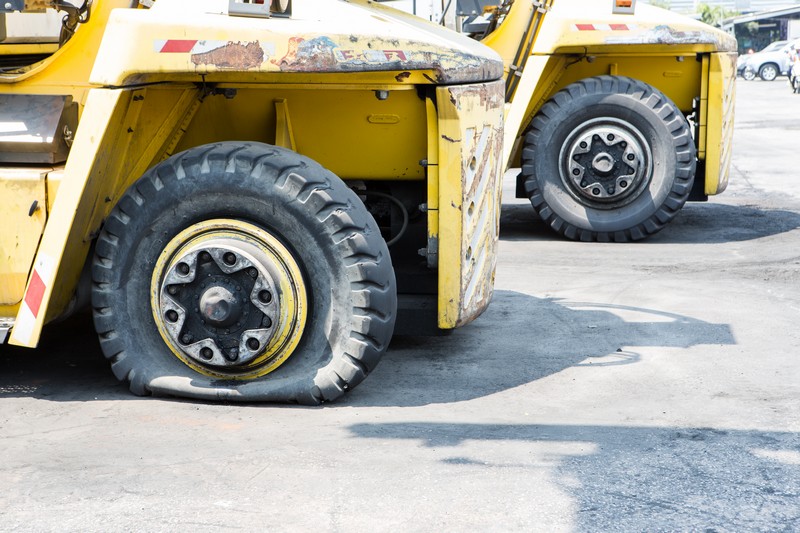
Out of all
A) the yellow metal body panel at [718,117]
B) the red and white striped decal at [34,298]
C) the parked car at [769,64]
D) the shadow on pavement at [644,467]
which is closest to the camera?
the shadow on pavement at [644,467]

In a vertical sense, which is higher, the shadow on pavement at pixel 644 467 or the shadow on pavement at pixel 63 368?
the shadow on pavement at pixel 644 467

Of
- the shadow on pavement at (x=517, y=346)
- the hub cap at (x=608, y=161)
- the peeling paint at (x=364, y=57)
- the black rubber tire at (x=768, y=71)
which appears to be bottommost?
the black rubber tire at (x=768, y=71)

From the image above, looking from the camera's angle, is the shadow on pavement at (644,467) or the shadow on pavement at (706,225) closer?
the shadow on pavement at (644,467)

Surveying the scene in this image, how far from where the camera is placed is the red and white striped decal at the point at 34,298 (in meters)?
4.38

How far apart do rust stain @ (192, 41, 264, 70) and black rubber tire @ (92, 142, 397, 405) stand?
385 millimetres

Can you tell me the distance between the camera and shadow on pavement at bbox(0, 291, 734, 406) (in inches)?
190

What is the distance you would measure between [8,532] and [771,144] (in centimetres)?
1474

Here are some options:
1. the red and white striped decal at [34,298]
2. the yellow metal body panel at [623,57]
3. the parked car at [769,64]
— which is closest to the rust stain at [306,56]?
the red and white striped decal at [34,298]

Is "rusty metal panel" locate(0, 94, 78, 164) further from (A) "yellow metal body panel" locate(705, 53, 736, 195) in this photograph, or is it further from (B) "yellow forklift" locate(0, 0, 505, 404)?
(A) "yellow metal body panel" locate(705, 53, 736, 195)

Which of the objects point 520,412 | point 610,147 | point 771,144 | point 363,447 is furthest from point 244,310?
point 771,144

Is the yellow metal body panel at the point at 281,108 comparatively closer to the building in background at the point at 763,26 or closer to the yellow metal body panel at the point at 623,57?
the yellow metal body panel at the point at 623,57

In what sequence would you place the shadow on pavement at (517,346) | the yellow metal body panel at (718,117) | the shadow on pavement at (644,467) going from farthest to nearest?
the yellow metal body panel at (718,117), the shadow on pavement at (517,346), the shadow on pavement at (644,467)

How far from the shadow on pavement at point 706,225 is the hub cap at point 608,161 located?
470mm

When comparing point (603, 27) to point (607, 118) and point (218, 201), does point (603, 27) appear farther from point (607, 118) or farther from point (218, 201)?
point (218, 201)
